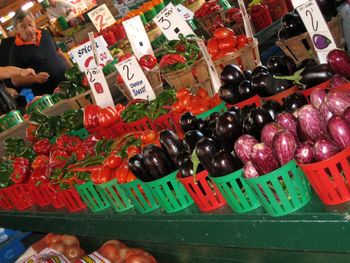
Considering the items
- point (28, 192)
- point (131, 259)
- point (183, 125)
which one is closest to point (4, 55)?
point (28, 192)

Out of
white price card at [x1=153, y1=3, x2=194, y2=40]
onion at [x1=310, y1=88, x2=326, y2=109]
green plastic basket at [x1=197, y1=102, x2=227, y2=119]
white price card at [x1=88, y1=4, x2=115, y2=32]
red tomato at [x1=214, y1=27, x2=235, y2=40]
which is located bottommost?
green plastic basket at [x1=197, y1=102, x2=227, y2=119]

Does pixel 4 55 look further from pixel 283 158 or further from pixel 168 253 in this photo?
pixel 283 158

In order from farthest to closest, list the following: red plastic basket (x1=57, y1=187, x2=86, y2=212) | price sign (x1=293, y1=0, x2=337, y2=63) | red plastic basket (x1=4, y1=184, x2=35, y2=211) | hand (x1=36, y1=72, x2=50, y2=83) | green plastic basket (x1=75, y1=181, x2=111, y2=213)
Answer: hand (x1=36, y1=72, x2=50, y2=83) < red plastic basket (x1=4, y1=184, x2=35, y2=211) < red plastic basket (x1=57, y1=187, x2=86, y2=212) < green plastic basket (x1=75, y1=181, x2=111, y2=213) < price sign (x1=293, y1=0, x2=337, y2=63)

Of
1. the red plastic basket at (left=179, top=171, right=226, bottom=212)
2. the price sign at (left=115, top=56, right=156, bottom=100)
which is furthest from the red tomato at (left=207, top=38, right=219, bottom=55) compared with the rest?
the red plastic basket at (left=179, top=171, right=226, bottom=212)

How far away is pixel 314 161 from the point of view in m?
1.23

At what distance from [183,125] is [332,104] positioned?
785 mm

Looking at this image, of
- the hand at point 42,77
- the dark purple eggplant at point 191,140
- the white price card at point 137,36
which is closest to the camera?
the dark purple eggplant at point 191,140

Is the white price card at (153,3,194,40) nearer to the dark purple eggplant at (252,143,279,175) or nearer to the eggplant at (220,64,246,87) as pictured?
the eggplant at (220,64,246,87)

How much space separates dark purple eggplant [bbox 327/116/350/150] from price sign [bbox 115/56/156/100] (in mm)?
1769

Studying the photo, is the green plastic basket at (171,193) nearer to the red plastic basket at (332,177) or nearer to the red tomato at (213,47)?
the red plastic basket at (332,177)

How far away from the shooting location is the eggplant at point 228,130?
1.58m

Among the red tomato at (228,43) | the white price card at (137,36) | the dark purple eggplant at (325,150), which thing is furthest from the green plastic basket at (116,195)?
the white price card at (137,36)

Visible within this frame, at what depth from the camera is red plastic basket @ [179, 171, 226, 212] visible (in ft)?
5.15

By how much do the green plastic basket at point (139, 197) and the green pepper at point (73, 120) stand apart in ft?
4.89
